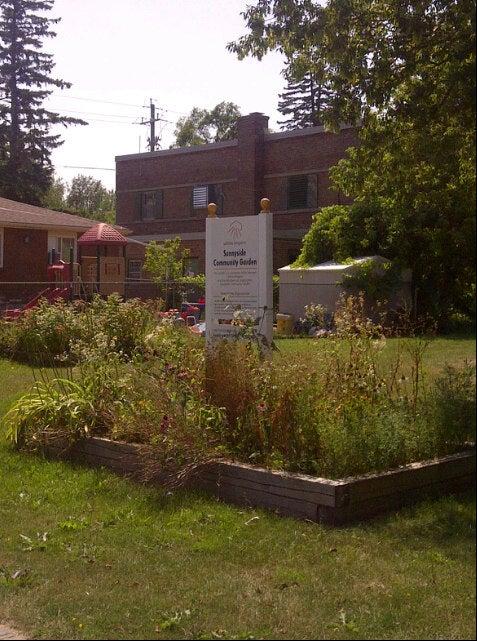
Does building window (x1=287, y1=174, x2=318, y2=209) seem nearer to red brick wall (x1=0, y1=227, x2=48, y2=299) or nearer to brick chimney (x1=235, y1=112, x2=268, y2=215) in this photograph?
brick chimney (x1=235, y1=112, x2=268, y2=215)

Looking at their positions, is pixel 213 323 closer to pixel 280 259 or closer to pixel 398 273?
pixel 398 273

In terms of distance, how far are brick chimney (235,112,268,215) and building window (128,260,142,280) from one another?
688 centimetres

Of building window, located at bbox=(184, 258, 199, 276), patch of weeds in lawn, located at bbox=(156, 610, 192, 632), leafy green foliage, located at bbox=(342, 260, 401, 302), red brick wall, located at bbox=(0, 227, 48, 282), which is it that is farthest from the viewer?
building window, located at bbox=(184, 258, 199, 276)

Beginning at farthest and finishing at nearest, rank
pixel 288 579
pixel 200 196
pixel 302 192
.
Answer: pixel 200 196
pixel 302 192
pixel 288 579

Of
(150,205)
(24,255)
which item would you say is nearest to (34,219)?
(24,255)

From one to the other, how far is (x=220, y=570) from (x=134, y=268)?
118 feet

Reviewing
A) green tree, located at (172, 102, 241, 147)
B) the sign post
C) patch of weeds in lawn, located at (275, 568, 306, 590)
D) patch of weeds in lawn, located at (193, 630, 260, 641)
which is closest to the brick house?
the sign post

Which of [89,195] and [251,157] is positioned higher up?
[89,195]

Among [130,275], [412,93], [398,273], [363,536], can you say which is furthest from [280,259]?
[363,536]

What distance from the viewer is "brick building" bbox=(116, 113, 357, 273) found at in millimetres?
33969

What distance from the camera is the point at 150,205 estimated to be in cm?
4022

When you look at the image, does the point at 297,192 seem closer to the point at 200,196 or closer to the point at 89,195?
the point at 200,196

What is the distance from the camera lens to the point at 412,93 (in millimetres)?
10375

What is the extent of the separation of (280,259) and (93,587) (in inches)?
1182
